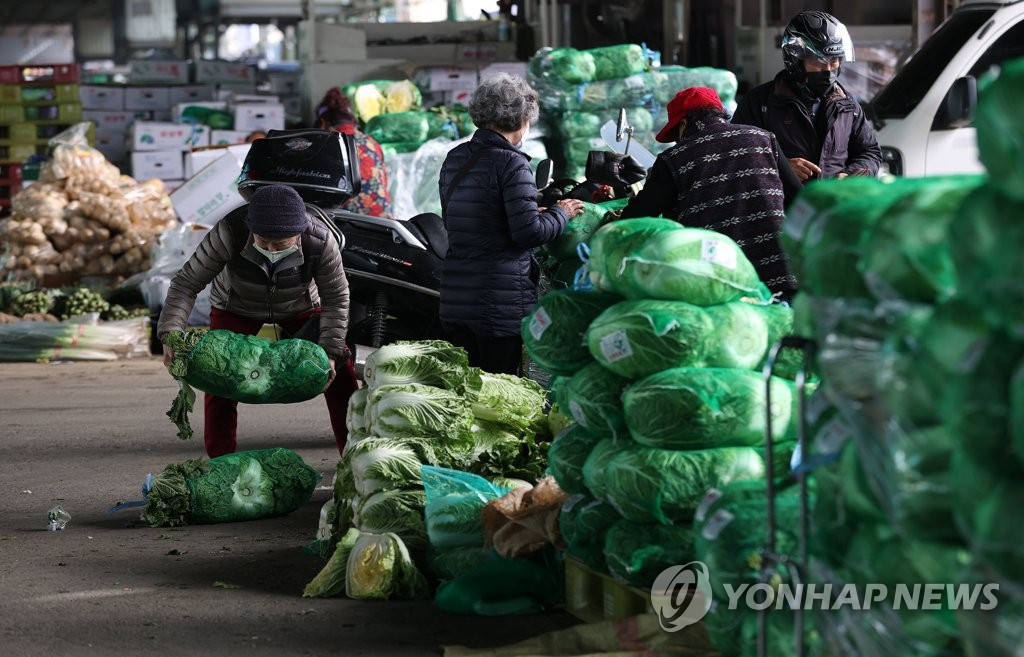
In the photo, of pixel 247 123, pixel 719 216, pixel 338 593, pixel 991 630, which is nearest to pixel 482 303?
pixel 719 216

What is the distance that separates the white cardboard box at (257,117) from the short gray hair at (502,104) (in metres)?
10.00

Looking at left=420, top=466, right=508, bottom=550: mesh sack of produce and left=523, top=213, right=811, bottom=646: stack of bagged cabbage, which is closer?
left=523, top=213, right=811, bottom=646: stack of bagged cabbage

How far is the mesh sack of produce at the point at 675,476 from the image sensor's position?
4293 mm

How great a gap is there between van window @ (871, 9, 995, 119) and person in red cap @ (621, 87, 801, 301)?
5.32 meters

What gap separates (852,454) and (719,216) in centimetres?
277

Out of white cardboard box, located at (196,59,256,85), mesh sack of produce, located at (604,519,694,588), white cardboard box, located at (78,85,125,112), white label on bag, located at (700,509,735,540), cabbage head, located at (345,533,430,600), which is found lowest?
cabbage head, located at (345,533,430,600)

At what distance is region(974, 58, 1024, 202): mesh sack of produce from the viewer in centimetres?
252

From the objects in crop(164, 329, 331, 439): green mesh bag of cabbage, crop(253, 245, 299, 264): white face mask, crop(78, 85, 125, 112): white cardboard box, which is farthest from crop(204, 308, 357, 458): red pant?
crop(78, 85, 125, 112): white cardboard box

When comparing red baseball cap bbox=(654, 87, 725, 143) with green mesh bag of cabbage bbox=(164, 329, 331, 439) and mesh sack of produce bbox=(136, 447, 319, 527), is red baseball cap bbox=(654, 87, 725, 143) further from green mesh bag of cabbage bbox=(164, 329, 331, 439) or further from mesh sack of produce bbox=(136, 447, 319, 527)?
mesh sack of produce bbox=(136, 447, 319, 527)

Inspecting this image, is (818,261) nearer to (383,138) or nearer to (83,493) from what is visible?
(83,493)

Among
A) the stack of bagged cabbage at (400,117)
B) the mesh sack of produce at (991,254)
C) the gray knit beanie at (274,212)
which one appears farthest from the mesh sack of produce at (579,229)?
the stack of bagged cabbage at (400,117)

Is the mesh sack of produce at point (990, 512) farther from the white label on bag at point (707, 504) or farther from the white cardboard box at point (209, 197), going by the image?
the white cardboard box at point (209, 197)

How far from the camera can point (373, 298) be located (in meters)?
8.71

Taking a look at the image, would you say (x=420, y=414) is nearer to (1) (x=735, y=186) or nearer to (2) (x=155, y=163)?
(1) (x=735, y=186)
